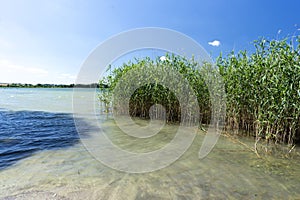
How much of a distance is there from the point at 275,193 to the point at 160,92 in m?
6.58

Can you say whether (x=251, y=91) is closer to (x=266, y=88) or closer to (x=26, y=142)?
(x=266, y=88)

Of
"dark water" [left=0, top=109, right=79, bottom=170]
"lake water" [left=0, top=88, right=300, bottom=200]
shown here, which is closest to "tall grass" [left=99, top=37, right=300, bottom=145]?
"lake water" [left=0, top=88, right=300, bottom=200]

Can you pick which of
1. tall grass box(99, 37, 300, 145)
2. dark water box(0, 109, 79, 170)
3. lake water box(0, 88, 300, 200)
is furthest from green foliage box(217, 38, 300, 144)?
dark water box(0, 109, 79, 170)

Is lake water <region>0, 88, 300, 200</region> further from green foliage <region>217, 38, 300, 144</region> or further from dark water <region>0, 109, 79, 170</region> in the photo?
green foliage <region>217, 38, 300, 144</region>

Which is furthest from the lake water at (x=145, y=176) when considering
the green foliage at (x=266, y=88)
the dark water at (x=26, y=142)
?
the green foliage at (x=266, y=88)

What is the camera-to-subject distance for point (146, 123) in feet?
32.4

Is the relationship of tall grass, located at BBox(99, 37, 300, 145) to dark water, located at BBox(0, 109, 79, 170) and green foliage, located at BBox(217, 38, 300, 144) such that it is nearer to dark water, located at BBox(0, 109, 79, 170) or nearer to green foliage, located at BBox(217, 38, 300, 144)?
green foliage, located at BBox(217, 38, 300, 144)

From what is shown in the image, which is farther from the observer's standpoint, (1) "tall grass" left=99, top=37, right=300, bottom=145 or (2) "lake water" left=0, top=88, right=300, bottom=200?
(1) "tall grass" left=99, top=37, right=300, bottom=145

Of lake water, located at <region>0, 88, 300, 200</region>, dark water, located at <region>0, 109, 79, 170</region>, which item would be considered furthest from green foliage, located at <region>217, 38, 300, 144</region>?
dark water, located at <region>0, 109, 79, 170</region>

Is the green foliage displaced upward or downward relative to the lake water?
upward

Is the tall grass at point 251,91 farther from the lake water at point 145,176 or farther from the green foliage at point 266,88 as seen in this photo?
the lake water at point 145,176

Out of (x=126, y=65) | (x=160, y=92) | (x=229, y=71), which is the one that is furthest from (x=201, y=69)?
(x=126, y=65)

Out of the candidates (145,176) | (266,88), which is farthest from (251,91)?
(145,176)

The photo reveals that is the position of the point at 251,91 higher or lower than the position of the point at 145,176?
higher
